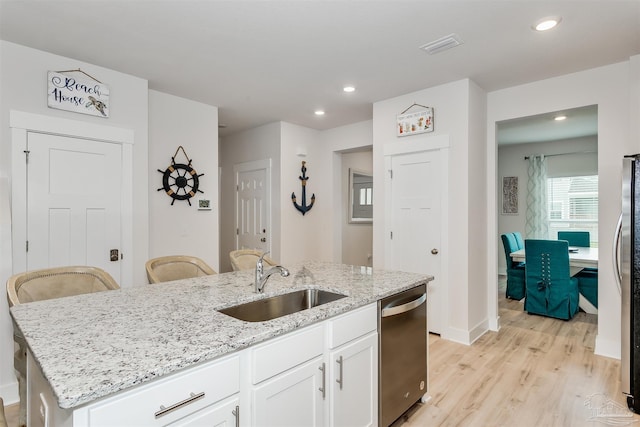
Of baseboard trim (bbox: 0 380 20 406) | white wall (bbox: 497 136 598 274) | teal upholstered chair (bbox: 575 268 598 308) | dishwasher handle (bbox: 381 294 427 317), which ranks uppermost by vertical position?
white wall (bbox: 497 136 598 274)

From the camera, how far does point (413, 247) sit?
12.4 ft

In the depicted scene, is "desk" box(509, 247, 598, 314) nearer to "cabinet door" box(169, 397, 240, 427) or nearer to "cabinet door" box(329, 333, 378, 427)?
"cabinet door" box(329, 333, 378, 427)

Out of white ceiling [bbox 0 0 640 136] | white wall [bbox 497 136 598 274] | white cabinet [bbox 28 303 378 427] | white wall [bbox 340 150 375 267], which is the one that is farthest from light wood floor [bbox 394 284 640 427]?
white wall [bbox 497 136 598 274]

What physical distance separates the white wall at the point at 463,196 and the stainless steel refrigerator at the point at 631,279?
1.25 meters

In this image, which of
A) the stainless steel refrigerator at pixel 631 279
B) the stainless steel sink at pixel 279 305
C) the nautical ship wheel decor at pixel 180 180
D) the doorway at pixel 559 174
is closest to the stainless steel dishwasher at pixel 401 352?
the stainless steel sink at pixel 279 305

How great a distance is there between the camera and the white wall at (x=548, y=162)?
5.94 metres

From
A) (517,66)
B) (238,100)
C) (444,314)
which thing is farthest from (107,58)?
(444,314)

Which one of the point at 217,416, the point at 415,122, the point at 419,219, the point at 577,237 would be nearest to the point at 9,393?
the point at 217,416

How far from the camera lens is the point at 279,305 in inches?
77.5

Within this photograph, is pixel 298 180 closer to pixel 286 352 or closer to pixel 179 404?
pixel 286 352

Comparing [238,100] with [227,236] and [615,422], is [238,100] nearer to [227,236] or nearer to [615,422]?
[227,236]

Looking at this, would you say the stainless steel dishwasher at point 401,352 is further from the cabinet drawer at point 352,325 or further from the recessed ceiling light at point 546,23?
the recessed ceiling light at point 546,23

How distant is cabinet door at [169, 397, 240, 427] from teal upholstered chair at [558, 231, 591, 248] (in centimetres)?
624

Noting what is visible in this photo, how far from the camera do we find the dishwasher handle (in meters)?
1.92
